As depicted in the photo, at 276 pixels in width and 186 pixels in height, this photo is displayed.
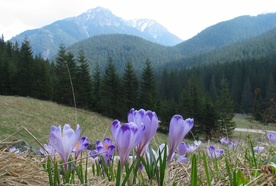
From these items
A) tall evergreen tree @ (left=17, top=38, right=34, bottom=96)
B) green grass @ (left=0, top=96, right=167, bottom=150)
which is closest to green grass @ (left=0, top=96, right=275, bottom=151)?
green grass @ (left=0, top=96, right=167, bottom=150)

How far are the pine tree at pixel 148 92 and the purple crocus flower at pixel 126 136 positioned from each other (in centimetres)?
4230

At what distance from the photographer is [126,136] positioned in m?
1.17

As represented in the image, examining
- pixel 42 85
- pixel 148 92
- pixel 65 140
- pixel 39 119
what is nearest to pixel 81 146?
pixel 65 140

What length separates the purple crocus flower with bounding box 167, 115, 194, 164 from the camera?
1.33 m

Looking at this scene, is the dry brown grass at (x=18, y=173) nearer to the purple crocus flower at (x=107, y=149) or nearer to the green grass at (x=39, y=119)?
the purple crocus flower at (x=107, y=149)

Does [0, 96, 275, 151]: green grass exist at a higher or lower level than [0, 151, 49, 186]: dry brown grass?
lower

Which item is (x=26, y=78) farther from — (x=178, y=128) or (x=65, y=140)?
(x=178, y=128)

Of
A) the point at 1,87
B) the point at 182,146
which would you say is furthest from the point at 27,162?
the point at 1,87

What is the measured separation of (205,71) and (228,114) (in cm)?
6605

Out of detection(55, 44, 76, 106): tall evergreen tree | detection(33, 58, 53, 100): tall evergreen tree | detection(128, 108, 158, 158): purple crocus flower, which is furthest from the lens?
detection(33, 58, 53, 100): tall evergreen tree

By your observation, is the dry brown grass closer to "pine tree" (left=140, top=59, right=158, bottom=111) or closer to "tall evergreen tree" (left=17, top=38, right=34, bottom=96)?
"pine tree" (left=140, top=59, right=158, bottom=111)

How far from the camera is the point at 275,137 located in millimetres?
2521

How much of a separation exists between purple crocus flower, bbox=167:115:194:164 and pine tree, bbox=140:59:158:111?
1659 inches

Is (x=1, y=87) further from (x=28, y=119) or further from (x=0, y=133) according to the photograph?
(x=0, y=133)
